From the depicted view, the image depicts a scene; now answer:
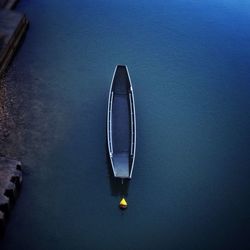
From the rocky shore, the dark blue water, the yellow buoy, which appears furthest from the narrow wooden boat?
the rocky shore

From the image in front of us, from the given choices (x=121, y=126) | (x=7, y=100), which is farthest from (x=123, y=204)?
(x=7, y=100)

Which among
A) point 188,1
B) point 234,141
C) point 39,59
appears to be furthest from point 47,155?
point 188,1

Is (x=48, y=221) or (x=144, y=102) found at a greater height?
(x=144, y=102)

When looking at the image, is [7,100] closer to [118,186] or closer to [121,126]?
[121,126]

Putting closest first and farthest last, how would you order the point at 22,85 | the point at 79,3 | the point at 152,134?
the point at 152,134 < the point at 22,85 < the point at 79,3

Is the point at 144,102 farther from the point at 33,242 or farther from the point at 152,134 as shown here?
the point at 33,242
